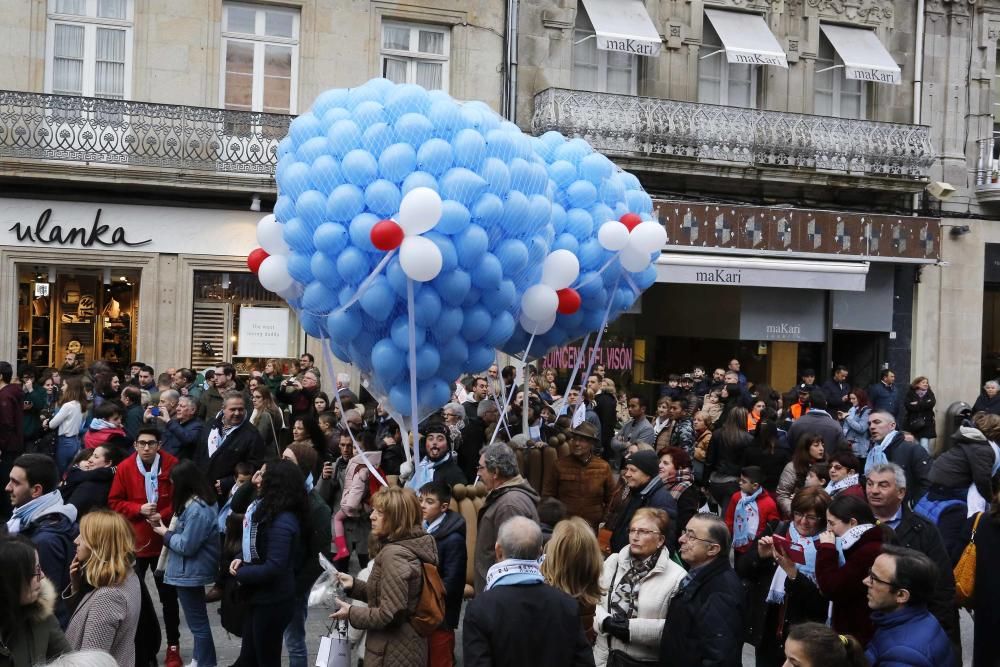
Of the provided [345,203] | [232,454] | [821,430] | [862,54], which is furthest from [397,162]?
[862,54]

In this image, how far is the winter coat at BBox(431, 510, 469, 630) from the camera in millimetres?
6504

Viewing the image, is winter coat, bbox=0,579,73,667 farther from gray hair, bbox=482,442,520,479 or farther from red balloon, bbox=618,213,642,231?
red balloon, bbox=618,213,642,231

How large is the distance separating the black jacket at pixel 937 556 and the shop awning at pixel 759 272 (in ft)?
42.0

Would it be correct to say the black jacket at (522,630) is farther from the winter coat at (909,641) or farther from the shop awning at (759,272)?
the shop awning at (759,272)

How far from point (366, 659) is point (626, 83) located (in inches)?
604

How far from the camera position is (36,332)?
56.5 feet

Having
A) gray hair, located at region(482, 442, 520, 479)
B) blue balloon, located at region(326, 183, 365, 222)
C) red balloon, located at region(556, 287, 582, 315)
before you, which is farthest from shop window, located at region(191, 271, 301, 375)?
gray hair, located at region(482, 442, 520, 479)

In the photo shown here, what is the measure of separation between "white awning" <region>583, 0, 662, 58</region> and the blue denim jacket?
13258 mm

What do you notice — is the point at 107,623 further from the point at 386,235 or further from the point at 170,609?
the point at 386,235

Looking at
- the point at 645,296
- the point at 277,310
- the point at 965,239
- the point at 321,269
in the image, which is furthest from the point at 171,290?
the point at 965,239

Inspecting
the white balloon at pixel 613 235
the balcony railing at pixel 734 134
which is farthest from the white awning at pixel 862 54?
the white balloon at pixel 613 235

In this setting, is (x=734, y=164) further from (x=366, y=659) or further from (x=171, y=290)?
(x=366, y=659)

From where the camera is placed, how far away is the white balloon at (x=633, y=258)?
9.40 metres

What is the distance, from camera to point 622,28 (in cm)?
1897
